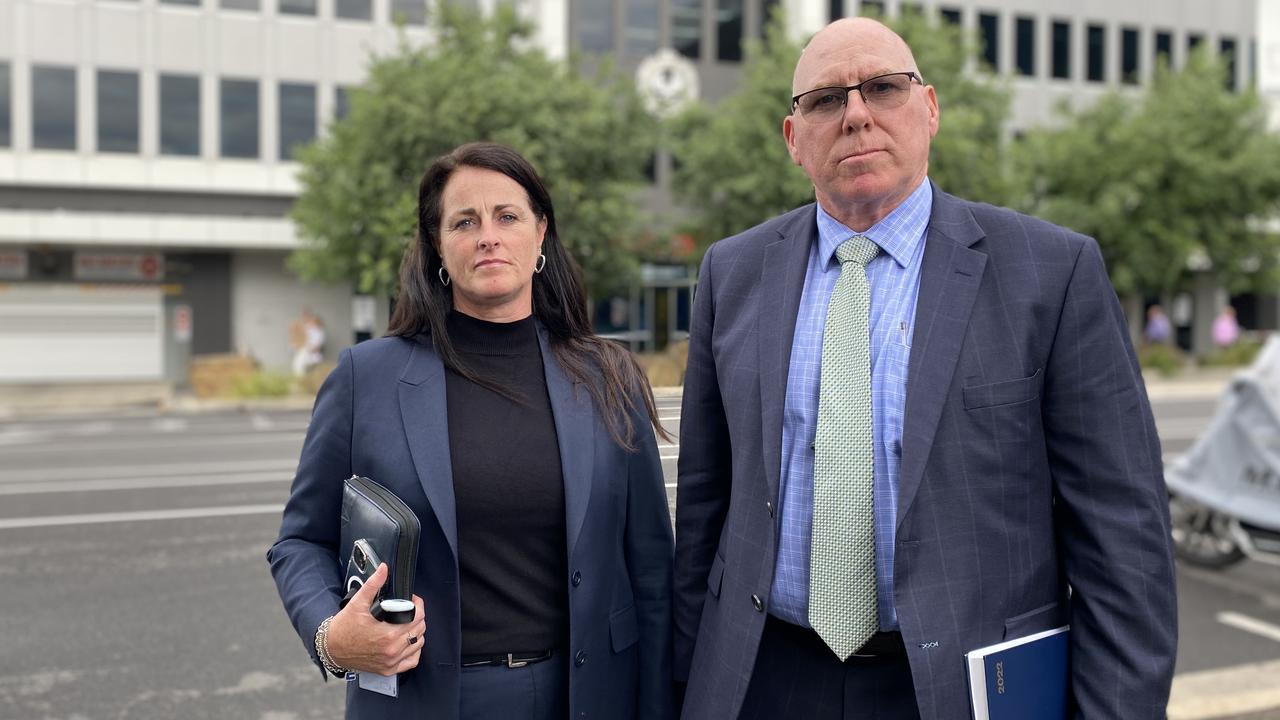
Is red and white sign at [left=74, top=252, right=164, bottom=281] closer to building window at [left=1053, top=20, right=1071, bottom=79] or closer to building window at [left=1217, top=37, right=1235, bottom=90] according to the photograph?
building window at [left=1053, top=20, right=1071, bottom=79]

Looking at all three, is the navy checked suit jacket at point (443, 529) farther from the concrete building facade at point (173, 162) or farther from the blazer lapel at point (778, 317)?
the concrete building facade at point (173, 162)

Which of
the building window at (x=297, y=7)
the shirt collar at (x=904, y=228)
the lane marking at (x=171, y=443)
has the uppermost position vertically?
the building window at (x=297, y=7)

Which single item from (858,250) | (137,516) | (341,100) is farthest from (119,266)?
(858,250)

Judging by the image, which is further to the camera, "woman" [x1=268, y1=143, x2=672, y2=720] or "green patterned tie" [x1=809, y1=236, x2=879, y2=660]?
"woman" [x1=268, y1=143, x2=672, y2=720]

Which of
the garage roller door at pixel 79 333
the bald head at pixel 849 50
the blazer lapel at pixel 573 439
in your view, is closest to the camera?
the bald head at pixel 849 50

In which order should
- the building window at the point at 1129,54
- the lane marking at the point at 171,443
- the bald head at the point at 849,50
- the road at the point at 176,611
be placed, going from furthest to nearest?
1. the building window at the point at 1129,54
2. the lane marking at the point at 171,443
3. the road at the point at 176,611
4. the bald head at the point at 849,50

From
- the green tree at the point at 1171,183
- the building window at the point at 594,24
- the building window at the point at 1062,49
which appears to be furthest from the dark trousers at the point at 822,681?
the building window at the point at 1062,49

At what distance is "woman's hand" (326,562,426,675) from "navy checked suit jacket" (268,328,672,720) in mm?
124

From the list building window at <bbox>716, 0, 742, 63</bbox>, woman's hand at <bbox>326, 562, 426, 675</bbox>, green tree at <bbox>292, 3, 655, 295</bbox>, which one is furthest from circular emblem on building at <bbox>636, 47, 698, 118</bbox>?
woman's hand at <bbox>326, 562, 426, 675</bbox>

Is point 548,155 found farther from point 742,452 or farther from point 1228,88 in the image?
point 1228,88

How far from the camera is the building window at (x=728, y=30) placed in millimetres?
32969

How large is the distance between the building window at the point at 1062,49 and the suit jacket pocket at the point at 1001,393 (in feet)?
125

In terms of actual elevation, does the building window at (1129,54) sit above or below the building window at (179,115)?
above

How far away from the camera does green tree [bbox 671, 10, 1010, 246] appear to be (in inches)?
894
